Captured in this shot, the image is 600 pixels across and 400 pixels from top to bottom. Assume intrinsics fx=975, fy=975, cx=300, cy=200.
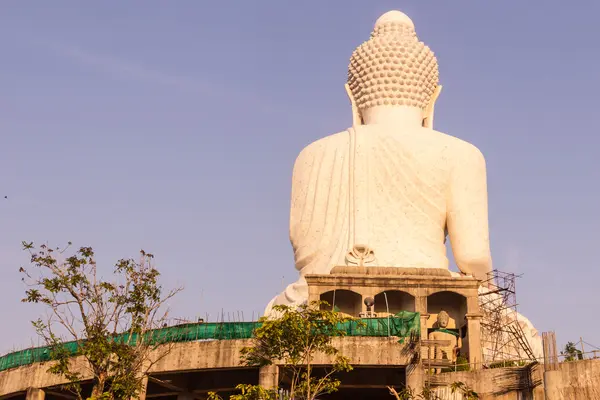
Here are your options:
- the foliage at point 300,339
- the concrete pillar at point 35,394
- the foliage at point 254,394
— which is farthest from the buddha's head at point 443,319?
the concrete pillar at point 35,394

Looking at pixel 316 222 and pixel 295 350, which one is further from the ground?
pixel 316 222

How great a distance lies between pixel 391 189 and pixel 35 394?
11448 millimetres

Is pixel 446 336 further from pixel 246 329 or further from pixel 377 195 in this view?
pixel 246 329

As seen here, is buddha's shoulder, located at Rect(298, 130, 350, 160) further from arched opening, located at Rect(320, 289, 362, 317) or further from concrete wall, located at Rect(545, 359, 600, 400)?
concrete wall, located at Rect(545, 359, 600, 400)

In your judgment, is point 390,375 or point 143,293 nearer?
point 143,293

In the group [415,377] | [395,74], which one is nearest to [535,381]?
[415,377]

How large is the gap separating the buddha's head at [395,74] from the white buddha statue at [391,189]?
30 mm

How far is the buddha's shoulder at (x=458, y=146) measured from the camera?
28.1 m

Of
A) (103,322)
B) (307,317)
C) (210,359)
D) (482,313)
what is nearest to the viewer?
(103,322)

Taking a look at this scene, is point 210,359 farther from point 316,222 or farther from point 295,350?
point 316,222

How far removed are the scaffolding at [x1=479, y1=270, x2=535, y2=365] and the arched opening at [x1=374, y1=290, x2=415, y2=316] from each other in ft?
6.38

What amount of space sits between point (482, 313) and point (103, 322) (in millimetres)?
11332

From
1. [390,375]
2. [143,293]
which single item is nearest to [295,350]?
[143,293]

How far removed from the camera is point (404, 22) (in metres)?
30.7
